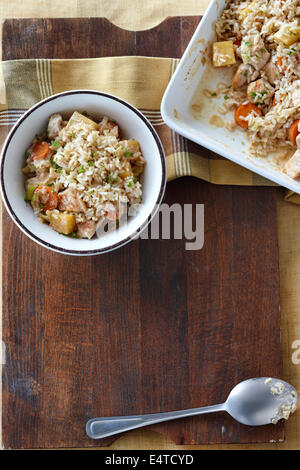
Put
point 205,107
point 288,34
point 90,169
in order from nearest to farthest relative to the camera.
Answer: point 90,169, point 288,34, point 205,107

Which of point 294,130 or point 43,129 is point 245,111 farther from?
point 43,129

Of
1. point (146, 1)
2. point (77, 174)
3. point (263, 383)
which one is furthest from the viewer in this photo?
point (146, 1)

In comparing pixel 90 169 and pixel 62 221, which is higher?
pixel 90 169

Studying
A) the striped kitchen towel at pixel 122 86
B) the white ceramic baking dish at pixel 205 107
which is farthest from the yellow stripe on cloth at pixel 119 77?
the white ceramic baking dish at pixel 205 107

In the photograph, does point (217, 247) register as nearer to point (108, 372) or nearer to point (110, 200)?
point (110, 200)

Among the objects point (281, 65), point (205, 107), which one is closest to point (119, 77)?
point (205, 107)

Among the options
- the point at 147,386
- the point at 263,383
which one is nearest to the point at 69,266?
the point at 147,386
